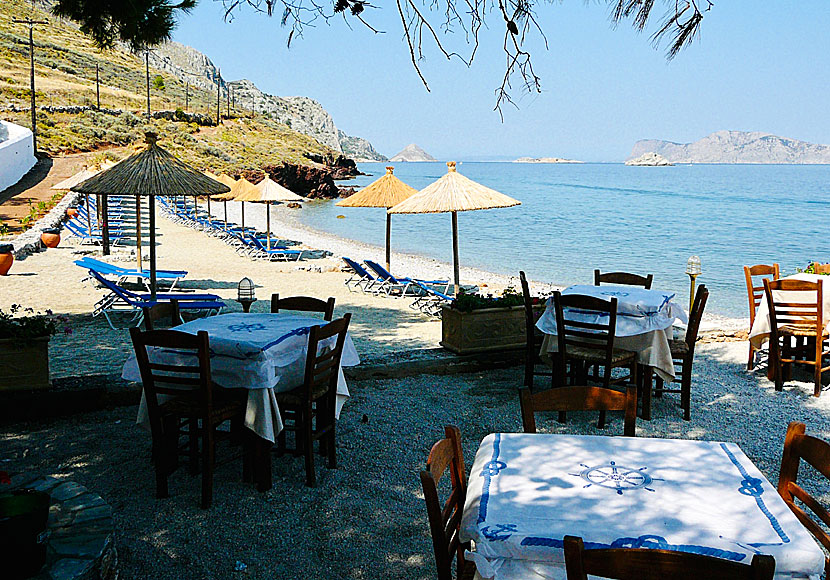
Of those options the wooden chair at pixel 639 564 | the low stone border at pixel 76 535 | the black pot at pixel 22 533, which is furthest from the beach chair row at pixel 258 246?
the wooden chair at pixel 639 564

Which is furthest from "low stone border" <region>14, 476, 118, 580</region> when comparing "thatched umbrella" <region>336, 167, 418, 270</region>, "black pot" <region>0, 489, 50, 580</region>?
"thatched umbrella" <region>336, 167, 418, 270</region>

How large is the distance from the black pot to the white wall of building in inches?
1107

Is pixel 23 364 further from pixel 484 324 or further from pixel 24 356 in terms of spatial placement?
pixel 484 324

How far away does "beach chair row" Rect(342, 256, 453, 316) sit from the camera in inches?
442

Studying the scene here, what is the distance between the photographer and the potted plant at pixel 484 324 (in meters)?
7.15

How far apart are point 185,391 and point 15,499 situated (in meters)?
1.47

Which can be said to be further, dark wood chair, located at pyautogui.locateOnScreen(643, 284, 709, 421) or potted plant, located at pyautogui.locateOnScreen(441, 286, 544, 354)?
potted plant, located at pyautogui.locateOnScreen(441, 286, 544, 354)

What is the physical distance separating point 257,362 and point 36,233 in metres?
15.3

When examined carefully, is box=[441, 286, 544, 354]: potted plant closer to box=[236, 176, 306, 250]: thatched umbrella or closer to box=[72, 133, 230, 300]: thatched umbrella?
box=[72, 133, 230, 300]: thatched umbrella

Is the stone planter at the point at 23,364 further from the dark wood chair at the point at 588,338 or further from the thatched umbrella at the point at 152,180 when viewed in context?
the dark wood chair at the point at 588,338

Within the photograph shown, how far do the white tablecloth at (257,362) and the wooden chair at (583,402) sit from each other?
1.72 meters

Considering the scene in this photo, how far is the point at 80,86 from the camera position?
66625 millimetres

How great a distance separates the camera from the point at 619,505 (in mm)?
2258

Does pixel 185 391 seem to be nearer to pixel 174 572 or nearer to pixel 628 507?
pixel 174 572
